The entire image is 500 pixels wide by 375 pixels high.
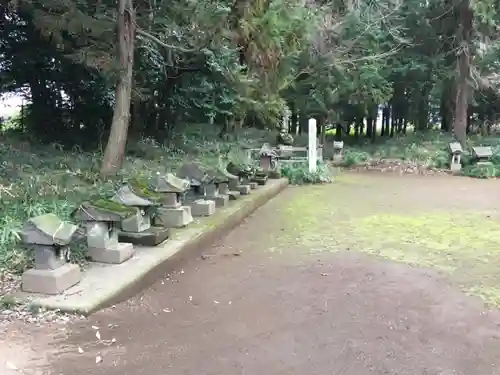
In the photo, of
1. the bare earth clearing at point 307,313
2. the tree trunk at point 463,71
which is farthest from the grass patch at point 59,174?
the tree trunk at point 463,71

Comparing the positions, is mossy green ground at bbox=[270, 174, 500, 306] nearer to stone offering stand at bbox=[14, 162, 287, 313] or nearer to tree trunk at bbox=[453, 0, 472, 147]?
stone offering stand at bbox=[14, 162, 287, 313]

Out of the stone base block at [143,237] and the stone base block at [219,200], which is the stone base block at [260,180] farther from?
the stone base block at [143,237]

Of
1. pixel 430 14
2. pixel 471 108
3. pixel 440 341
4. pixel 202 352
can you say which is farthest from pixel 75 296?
pixel 471 108

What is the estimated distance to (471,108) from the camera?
17828 mm

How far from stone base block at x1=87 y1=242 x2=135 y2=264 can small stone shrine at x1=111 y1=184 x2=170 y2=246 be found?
410 mm

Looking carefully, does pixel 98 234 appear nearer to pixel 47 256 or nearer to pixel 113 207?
pixel 113 207

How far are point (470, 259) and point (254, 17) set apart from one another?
191 inches

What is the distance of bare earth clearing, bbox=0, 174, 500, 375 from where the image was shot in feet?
8.75

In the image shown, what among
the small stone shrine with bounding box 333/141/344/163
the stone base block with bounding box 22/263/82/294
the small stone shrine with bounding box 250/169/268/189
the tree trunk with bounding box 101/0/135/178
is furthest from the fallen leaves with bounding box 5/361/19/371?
the small stone shrine with bounding box 333/141/344/163

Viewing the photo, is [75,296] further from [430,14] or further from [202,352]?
[430,14]

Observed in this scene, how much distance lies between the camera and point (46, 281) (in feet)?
10.9

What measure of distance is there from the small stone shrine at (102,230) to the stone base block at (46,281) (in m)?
0.56

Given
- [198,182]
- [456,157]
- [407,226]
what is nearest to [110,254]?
[198,182]

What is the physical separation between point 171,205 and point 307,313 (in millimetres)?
2241
